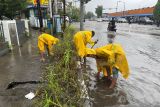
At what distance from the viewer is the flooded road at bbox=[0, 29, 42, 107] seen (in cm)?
568

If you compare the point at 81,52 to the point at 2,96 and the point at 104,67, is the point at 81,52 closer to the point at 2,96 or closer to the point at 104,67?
the point at 104,67

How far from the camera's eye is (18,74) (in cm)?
793

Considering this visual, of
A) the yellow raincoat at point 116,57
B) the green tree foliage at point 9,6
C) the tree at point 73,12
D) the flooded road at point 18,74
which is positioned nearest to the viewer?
the flooded road at point 18,74

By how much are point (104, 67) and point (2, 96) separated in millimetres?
3045

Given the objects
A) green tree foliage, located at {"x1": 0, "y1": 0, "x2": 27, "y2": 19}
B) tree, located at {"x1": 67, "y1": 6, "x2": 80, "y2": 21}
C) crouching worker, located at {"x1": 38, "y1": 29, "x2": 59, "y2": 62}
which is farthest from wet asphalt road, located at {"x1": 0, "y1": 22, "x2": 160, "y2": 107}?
tree, located at {"x1": 67, "y1": 6, "x2": 80, "y2": 21}

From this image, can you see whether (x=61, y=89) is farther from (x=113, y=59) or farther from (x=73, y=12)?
(x=73, y=12)

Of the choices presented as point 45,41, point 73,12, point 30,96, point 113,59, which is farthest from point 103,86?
point 73,12

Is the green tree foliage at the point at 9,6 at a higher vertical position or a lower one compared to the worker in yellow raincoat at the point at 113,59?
higher

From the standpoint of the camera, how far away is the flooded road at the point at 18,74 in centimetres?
568

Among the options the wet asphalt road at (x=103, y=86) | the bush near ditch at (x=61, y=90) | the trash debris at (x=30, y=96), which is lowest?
the wet asphalt road at (x=103, y=86)

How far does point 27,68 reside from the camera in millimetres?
8797

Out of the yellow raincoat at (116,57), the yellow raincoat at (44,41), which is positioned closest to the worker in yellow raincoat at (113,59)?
the yellow raincoat at (116,57)

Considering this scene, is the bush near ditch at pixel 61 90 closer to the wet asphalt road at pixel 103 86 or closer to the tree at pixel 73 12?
the wet asphalt road at pixel 103 86

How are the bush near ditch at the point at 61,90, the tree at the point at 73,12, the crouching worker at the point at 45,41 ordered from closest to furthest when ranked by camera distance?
the bush near ditch at the point at 61,90 < the crouching worker at the point at 45,41 < the tree at the point at 73,12
